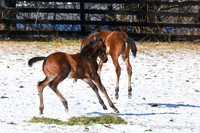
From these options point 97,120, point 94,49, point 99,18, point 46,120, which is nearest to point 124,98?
point 94,49

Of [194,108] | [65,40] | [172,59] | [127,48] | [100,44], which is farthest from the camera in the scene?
[65,40]

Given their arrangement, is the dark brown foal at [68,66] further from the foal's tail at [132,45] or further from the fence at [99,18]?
the fence at [99,18]

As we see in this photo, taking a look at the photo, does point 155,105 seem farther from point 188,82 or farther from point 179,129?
point 188,82

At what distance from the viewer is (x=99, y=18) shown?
18219mm

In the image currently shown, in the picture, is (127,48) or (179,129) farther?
(127,48)

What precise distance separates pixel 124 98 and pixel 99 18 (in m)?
11.2

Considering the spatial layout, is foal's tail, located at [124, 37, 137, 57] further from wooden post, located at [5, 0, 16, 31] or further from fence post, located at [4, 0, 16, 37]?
wooden post, located at [5, 0, 16, 31]

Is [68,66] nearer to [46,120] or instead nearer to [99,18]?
[46,120]

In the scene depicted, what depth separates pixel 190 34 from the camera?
18.5 metres

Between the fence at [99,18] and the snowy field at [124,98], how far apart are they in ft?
15.1

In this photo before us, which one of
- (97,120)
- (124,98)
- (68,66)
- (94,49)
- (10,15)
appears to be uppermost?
(94,49)

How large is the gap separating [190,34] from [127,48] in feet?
38.2

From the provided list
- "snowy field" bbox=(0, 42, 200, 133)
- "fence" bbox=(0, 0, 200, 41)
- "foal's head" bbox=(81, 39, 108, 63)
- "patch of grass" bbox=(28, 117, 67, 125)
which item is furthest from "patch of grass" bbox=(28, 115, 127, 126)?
"fence" bbox=(0, 0, 200, 41)

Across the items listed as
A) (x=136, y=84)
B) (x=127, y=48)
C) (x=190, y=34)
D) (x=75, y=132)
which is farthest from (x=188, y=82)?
(x=190, y=34)
